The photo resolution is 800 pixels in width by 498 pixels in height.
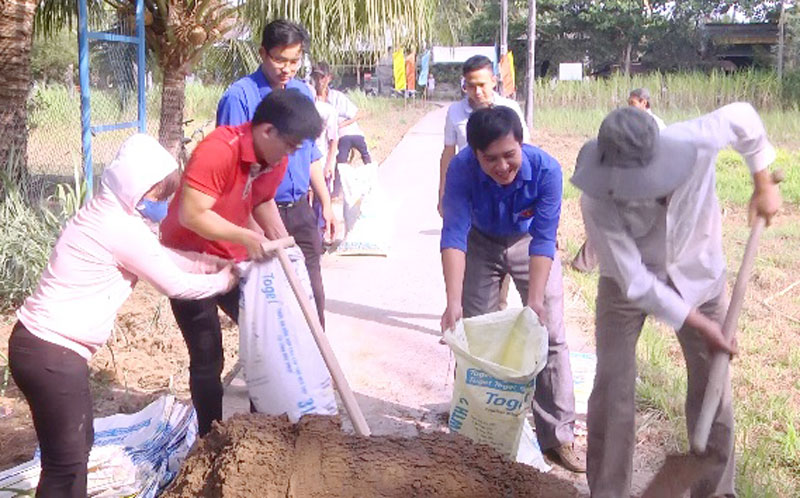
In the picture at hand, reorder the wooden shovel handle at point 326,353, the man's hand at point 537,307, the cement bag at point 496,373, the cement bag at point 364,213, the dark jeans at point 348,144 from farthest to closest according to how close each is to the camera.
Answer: the dark jeans at point 348,144 → the cement bag at point 364,213 → the man's hand at point 537,307 → the cement bag at point 496,373 → the wooden shovel handle at point 326,353

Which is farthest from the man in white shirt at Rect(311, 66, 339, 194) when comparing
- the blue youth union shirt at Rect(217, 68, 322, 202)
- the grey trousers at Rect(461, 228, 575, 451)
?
the grey trousers at Rect(461, 228, 575, 451)

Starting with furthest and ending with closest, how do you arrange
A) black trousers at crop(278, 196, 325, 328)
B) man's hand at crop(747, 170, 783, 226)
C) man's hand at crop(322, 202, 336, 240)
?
1. man's hand at crop(322, 202, 336, 240)
2. black trousers at crop(278, 196, 325, 328)
3. man's hand at crop(747, 170, 783, 226)

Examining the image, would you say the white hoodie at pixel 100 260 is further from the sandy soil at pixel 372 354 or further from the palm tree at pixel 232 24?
the palm tree at pixel 232 24

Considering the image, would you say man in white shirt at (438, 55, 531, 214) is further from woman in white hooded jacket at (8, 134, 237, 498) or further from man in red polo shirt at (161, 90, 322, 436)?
woman in white hooded jacket at (8, 134, 237, 498)

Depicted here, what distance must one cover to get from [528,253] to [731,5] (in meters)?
42.8

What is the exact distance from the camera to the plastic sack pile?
139 inches

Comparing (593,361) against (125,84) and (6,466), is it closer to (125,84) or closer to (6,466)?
(6,466)

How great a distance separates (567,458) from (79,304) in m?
2.28

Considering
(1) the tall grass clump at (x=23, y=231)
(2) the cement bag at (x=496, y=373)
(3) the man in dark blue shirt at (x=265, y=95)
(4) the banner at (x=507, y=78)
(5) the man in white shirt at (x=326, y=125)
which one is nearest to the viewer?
(2) the cement bag at (x=496, y=373)

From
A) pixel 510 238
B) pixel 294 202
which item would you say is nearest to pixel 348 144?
pixel 294 202

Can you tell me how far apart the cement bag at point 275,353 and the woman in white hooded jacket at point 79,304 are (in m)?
0.60

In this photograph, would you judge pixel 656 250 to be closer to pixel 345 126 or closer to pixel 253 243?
pixel 253 243

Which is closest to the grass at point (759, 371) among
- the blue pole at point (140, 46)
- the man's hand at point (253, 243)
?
the man's hand at point (253, 243)

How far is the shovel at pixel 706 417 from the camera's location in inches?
126
